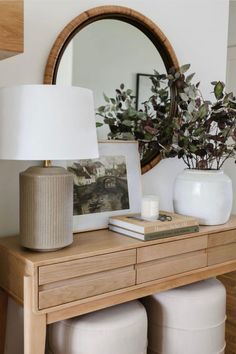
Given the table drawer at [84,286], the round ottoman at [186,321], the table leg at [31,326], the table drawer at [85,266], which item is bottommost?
the round ottoman at [186,321]

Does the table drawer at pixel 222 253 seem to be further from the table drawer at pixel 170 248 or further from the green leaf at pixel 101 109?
the green leaf at pixel 101 109

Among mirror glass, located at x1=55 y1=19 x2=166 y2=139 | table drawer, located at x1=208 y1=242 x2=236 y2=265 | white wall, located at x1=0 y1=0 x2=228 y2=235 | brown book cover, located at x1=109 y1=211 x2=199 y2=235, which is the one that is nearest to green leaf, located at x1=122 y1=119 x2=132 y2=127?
mirror glass, located at x1=55 y1=19 x2=166 y2=139

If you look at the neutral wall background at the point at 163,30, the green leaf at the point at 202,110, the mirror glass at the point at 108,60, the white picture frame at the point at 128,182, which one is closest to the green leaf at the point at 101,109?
the mirror glass at the point at 108,60

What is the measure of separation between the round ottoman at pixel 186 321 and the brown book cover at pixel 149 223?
1.12 feet

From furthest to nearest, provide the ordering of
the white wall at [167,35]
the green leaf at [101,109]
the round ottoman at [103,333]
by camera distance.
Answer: the green leaf at [101,109] → the white wall at [167,35] → the round ottoman at [103,333]

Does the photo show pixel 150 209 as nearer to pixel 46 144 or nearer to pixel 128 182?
pixel 128 182

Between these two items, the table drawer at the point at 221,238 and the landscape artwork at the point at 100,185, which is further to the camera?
the table drawer at the point at 221,238

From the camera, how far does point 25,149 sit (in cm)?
120

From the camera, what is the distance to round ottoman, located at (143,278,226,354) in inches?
67.4

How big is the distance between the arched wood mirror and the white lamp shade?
0.40 meters

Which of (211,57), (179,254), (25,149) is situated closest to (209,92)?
(211,57)

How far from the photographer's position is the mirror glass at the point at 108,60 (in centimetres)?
167

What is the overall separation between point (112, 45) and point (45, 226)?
93 centimetres

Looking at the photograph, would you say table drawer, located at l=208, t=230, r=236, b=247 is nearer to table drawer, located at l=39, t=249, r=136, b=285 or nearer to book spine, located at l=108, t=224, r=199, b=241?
book spine, located at l=108, t=224, r=199, b=241
